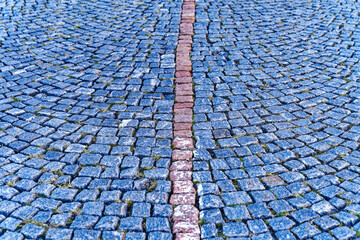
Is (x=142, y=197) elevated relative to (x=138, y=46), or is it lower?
lower

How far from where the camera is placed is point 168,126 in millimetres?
4258

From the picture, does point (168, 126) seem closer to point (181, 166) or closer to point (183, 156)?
point (183, 156)

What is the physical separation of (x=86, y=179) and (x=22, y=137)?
1079mm

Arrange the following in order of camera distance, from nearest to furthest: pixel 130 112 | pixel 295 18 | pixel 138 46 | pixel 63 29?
pixel 130 112
pixel 138 46
pixel 63 29
pixel 295 18

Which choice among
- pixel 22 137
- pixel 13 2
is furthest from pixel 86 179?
pixel 13 2

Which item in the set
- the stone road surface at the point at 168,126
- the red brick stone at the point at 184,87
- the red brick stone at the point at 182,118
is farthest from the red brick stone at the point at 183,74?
the red brick stone at the point at 182,118

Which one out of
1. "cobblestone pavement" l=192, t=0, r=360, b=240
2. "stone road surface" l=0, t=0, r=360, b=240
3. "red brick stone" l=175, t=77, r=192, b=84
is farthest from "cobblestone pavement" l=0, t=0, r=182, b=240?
"cobblestone pavement" l=192, t=0, r=360, b=240

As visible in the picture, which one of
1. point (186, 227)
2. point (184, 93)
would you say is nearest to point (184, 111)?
point (184, 93)

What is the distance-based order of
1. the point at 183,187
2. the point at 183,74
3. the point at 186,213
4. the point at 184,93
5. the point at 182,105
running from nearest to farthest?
the point at 186,213 < the point at 183,187 < the point at 182,105 < the point at 184,93 < the point at 183,74

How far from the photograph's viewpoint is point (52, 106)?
4590 mm

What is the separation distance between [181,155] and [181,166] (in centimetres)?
18

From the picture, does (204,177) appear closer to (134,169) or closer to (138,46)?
(134,169)

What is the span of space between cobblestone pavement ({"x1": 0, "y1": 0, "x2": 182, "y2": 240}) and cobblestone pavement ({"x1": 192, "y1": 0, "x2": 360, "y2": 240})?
505 millimetres

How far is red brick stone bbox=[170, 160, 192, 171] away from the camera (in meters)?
3.60
